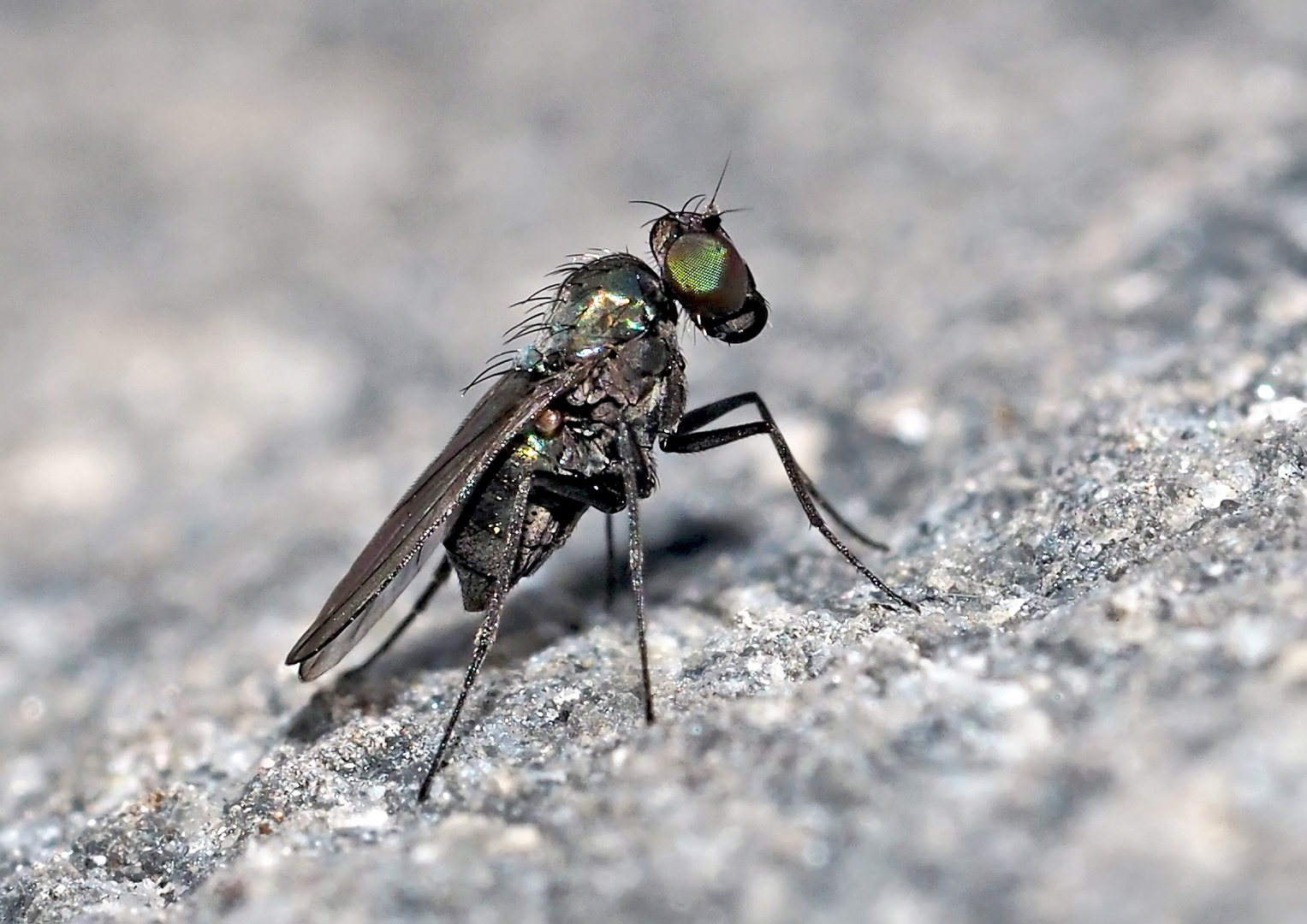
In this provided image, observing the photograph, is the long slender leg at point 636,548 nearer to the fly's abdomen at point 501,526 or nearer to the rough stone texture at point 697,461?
the rough stone texture at point 697,461

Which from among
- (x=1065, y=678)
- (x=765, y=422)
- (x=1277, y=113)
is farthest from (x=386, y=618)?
(x=1277, y=113)

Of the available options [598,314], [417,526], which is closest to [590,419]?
[598,314]

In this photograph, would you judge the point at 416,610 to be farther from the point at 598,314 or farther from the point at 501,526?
the point at 598,314

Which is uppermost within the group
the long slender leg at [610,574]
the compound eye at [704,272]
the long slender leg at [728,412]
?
the compound eye at [704,272]

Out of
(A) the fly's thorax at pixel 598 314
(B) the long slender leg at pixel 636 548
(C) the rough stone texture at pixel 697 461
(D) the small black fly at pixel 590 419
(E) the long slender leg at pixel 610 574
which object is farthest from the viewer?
(E) the long slender leg at pixel 610 574

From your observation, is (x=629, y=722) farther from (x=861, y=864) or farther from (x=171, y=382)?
(x=171, y=382)

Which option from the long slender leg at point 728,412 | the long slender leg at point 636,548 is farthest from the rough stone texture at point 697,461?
the long slender leg at point 728,412
